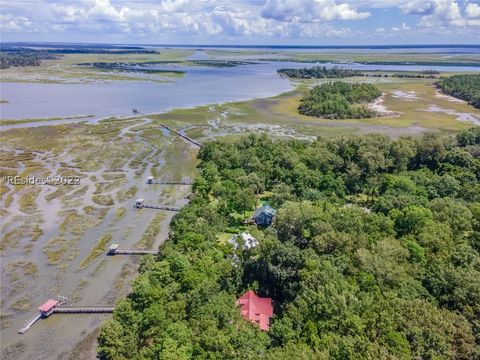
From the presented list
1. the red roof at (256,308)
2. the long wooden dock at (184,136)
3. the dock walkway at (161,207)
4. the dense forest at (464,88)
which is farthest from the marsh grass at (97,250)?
the dense forest at (464,88)

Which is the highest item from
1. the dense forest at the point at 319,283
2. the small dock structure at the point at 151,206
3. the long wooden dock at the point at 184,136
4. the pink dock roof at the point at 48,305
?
the dense forest at the point at 319,283

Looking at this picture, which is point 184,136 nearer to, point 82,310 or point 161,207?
point 161,207

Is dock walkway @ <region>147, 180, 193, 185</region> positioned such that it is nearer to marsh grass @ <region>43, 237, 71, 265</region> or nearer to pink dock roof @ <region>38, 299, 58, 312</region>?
marsh grass @ <region>43, 237, 71, 265</region>

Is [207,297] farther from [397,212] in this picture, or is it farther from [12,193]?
[12,193]

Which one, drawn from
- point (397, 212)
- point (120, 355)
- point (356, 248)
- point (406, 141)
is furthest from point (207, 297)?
point (406, 141)

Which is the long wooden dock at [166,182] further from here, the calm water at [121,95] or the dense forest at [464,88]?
the dense forest at [464,88]

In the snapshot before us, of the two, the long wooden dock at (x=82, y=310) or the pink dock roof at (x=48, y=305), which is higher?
the pink dock roof at (x=48, y=305)

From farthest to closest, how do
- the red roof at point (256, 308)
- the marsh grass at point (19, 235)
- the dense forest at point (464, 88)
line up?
the dense forest at point (464, 88)
the marsh grass at point (19, 235)
the red roof at point (256, 308)

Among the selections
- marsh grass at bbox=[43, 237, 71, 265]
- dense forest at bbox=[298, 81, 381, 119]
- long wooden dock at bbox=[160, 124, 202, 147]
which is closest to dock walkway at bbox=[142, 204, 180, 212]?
marsh grass at bbox=[43, 237, 71, 265]

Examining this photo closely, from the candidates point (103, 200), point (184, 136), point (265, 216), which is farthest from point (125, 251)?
point (184, 136)
